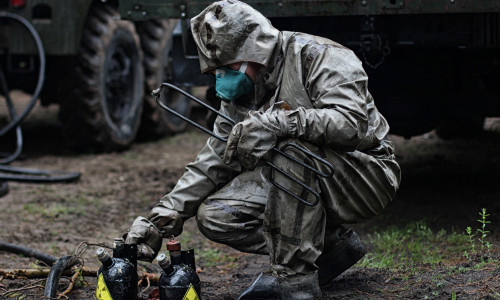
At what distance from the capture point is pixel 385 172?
3.61m

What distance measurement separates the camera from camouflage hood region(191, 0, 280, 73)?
3389mm

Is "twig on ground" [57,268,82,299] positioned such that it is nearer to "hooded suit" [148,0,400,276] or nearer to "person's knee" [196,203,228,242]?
"hooded suit" [148,0,400,276]

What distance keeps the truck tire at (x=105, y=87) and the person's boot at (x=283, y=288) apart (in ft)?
16.0

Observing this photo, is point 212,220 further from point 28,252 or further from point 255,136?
point 28,252

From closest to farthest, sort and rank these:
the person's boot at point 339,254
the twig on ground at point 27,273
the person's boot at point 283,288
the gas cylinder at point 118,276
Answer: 1. the gas cylinder at point 118,276
2. the person's boot at point 283,288
3. the person's boot at point 339,254
4. the twig on ground at point 27,273

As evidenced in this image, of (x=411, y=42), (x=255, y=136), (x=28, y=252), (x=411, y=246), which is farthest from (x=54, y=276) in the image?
(x=411, y=42)

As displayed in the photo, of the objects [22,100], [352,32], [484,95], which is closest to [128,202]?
[352,32]

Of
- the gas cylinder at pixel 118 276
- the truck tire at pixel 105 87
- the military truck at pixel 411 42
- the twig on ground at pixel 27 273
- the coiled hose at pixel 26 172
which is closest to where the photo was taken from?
the gas cylinder at pixel 118 276

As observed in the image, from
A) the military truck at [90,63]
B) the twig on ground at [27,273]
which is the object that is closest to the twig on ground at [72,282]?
the twig on ground at [27,273]

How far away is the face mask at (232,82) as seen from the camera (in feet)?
11.3

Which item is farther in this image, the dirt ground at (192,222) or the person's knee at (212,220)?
the dirt ground at (192,222)

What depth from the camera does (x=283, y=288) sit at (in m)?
3.51

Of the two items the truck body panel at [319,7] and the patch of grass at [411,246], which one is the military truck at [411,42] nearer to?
the truck body panel at [319,7]

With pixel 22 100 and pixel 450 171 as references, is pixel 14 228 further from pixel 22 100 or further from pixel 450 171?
pixel 22 100
